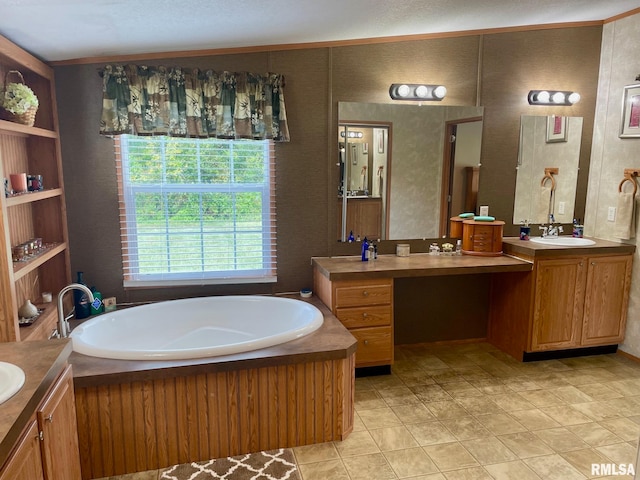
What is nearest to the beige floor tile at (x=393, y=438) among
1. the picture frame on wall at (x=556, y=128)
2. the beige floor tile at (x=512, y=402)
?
the beige floor tile at (x=512, y=402)

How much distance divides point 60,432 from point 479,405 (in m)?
2.37

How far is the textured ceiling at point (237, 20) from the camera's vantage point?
2117mm

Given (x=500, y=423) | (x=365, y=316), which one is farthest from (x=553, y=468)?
(x=365, y=316)

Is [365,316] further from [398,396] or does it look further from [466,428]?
[466,428]

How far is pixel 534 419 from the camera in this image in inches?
109

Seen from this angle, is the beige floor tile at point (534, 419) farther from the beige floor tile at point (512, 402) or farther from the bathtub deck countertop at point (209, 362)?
the bathtub deck countertop at point (209, 362)

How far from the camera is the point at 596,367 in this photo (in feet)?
11.5

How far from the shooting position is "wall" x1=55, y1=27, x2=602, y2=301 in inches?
124

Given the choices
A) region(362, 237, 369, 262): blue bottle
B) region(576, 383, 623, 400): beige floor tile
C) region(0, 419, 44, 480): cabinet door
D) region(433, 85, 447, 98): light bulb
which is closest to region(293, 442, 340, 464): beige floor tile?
region(0, 419, 44, 480): cabinet door

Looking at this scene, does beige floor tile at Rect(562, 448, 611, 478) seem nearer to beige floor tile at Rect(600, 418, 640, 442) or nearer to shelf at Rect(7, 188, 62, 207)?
beige floor tile at Rect(600, 418, 640, 442)

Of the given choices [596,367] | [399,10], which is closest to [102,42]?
[399,10]

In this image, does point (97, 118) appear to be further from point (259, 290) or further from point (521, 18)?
point (521, 18)

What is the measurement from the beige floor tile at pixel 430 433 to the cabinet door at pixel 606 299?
169 centimetres

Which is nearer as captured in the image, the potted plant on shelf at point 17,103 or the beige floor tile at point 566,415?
the potted plant on shelf at point 17,103
